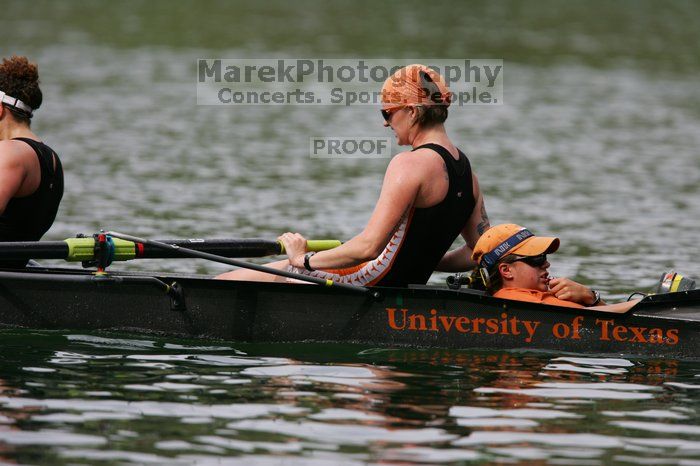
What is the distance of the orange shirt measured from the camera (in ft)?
38.0

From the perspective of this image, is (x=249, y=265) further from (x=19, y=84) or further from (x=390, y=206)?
(x=19, y=84)

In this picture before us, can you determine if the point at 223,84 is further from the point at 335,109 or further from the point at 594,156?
the point at 594,156

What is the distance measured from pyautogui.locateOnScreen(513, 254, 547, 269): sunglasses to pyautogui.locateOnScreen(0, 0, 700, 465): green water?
2.55 ft

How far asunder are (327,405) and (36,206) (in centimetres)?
378

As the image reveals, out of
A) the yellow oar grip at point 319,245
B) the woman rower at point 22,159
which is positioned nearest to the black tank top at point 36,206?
the woman rower at point 22,159

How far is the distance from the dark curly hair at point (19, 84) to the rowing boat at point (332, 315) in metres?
1.43

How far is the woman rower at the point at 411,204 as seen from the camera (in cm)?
1102

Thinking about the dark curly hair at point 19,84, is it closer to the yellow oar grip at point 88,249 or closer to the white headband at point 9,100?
the white headband at point 9,100

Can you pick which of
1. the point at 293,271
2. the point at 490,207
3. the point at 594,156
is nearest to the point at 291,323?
the point at 293,271

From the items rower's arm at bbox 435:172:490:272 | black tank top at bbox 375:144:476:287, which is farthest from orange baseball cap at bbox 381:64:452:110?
rower's arm at bbox 435:172:490:272

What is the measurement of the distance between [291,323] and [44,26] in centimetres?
4150

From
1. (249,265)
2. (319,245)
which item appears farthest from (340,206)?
(249,265)

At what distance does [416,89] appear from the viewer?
36.2 feet

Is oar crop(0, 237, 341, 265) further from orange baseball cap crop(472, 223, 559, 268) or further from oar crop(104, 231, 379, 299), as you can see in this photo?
orange baseball cap crop(472, 223, 559, 268)
